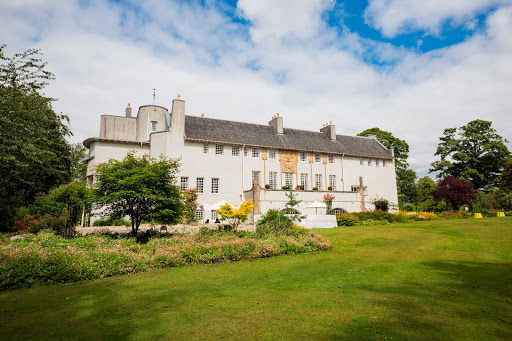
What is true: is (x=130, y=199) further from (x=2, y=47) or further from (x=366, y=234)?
(x=366, y=234)

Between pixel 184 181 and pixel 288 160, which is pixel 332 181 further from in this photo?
pixel 184 181

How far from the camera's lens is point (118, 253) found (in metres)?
11.9

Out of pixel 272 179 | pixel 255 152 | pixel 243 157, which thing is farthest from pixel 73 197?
pixel 272 179

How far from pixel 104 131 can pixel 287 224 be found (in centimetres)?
2434

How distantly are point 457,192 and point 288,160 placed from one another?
21.8 m

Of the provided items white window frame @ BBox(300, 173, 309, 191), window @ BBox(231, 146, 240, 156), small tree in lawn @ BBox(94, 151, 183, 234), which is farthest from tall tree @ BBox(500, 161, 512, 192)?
small tree in lawn @ BBox(94, 151, 183, 234)

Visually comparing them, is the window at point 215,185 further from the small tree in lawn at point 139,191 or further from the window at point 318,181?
the small tree in lawn at point 139,191

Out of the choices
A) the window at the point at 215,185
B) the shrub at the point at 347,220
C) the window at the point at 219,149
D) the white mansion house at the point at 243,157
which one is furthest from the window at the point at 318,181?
the window at the point at 215,185

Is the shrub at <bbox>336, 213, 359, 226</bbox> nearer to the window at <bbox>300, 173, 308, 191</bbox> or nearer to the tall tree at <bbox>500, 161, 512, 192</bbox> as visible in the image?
the window at <bbox>300, 173, 308, 191</bbox>

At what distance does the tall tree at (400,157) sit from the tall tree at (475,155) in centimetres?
435

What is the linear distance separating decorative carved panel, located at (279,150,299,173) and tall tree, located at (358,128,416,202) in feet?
71.9

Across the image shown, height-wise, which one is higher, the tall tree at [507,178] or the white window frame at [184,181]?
the tall tree at [507,178]

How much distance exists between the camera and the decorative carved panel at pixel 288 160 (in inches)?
1444

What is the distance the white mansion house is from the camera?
3148 cm
